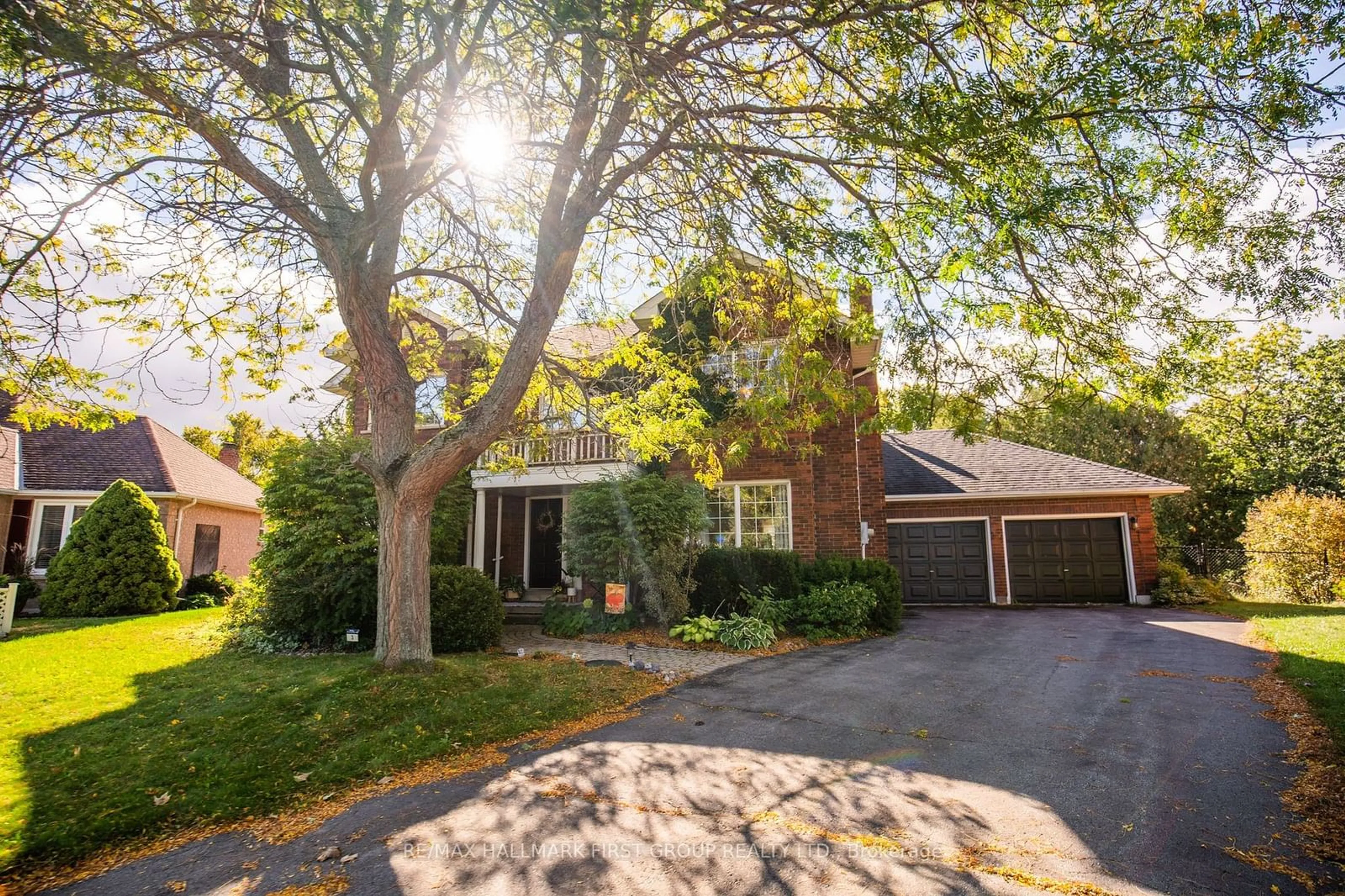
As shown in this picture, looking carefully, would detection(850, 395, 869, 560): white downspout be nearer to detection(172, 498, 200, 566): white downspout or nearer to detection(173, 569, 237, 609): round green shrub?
detection(173, 569, 237, 609): round green shrub

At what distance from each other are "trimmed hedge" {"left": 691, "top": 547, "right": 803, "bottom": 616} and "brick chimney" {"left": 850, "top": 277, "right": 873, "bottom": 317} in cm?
582

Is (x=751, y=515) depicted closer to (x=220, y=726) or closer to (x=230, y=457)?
(x=220, y=726)

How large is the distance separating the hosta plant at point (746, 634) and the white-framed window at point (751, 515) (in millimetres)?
2762

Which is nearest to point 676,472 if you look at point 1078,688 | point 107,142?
point 1078,688

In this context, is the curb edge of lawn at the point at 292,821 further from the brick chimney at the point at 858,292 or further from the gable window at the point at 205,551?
the gable window at the point at 205,551

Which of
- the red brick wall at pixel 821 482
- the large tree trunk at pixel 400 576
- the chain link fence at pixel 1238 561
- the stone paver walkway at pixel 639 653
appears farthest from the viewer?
the chain link fence at pixel 1238 561

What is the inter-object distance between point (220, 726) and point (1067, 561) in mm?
18318

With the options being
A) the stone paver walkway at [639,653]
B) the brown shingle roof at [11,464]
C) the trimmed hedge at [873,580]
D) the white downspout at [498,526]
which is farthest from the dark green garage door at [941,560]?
the brown shingle roof at [11,464]

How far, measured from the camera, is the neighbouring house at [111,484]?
1623 cm

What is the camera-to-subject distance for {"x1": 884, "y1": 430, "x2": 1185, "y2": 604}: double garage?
54.4ft

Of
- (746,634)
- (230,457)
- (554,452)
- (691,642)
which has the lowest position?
(691,642)

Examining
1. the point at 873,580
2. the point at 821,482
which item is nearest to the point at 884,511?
the point at 821,482

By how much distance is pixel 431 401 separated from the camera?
1175 cm

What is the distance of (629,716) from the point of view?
6453 mm
